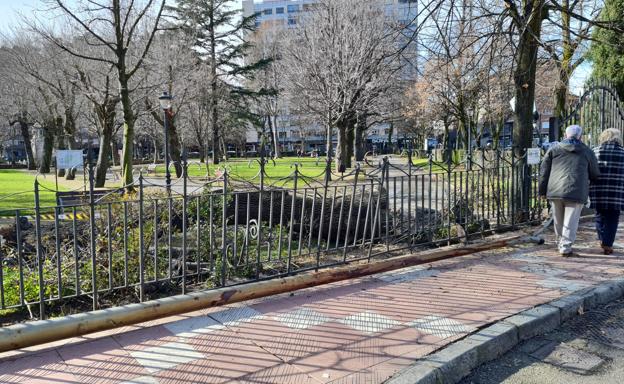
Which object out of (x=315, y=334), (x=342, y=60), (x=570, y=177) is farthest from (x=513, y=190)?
(x=342, y=60)

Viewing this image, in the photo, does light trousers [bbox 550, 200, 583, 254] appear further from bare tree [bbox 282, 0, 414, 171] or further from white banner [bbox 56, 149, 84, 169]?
bare tree [bbox 282, 0, 414, 171]

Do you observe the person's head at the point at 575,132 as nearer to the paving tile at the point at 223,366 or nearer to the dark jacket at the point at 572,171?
the dark jacket at the point at 572,171

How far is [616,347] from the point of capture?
13.9 ft

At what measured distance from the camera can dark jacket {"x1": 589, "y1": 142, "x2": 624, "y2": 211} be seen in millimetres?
7059

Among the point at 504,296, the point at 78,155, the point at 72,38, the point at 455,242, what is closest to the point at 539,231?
the point at 455,242

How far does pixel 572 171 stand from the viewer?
682cm

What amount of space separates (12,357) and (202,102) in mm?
27391

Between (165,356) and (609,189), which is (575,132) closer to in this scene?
(609,189)

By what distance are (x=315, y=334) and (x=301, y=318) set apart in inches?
16.7

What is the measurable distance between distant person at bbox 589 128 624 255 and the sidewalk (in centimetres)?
95

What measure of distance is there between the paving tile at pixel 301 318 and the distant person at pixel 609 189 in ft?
16.1

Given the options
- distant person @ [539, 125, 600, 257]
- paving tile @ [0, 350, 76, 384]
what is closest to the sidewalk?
paving tile @ [0, 350, 76, 384]

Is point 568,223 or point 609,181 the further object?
point 609,181

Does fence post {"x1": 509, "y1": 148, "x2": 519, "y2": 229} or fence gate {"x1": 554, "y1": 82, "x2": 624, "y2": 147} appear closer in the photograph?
fence post {"x1": 509, "y1": 148, "x2": 519, "y2": 229}
